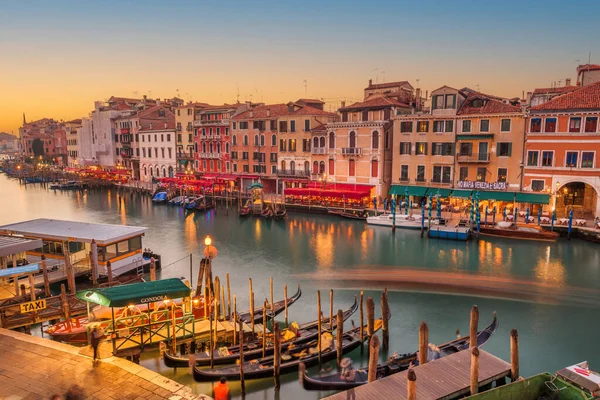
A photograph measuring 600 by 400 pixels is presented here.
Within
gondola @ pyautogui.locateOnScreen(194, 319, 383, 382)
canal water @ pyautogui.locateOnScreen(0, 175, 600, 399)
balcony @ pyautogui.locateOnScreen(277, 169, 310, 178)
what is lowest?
canal water @ pyautogui.locateOnScreen(0, 175, 600, 399)

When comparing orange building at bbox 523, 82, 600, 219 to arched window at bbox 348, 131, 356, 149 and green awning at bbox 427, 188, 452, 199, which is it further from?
arched window at bbox 348, 131, 356, 149

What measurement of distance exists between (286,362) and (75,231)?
12332 mm

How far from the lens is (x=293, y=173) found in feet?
143

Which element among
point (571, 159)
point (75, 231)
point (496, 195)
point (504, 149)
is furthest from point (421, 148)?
point (75, 231)

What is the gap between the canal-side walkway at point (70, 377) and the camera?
26.3 ft

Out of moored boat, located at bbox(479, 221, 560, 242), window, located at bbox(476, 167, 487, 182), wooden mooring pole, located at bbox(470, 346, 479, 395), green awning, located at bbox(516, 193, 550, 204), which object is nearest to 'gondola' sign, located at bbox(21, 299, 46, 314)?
wooden mooring pole, located at bbox(470, 346, 479, 395)

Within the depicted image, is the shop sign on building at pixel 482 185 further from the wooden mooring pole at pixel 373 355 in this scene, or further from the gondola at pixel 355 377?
the wooden mooring pole at pixel 373 355

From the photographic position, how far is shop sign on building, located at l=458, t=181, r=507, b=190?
32094 mm

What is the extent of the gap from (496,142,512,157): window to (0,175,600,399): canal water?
25.0ft

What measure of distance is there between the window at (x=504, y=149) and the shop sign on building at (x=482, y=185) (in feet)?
6.87

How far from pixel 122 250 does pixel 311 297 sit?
8.21 meters

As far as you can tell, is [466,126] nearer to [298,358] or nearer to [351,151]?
[351,151]

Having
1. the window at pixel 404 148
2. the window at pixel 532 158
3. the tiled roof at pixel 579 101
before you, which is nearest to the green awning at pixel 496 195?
the window at pixel 532 158

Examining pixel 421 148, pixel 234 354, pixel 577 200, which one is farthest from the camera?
pixel 421 148
